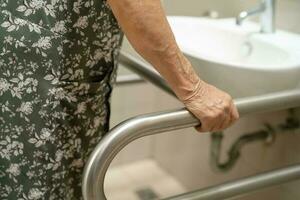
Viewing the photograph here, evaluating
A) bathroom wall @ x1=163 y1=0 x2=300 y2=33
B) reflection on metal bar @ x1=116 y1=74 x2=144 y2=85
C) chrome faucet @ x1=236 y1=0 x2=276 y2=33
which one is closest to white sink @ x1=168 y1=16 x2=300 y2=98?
chrome faucet @ x1=236 y1=0 x2=276 y2=33

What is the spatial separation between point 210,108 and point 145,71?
343mm

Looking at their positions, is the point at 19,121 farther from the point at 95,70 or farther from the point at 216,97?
the point at 216,97

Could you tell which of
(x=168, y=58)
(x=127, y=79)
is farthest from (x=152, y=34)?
(x=127, y=79)

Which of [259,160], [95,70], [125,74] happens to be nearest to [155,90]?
[125,74]

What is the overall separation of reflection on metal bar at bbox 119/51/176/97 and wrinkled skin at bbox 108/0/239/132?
0.75 feet

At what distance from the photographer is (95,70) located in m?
0.70

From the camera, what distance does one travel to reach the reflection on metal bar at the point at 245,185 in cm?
69

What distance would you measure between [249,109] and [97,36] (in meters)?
0.30

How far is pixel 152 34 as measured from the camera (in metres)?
0.55

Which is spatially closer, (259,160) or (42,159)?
(42,159)

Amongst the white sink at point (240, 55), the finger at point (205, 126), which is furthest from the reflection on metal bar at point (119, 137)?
the white sink at point (240, 55)

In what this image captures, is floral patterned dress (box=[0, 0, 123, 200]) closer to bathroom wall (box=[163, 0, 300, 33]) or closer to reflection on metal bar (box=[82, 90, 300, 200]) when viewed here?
reflection on metal bar (box=[82, 90, 300, 200])

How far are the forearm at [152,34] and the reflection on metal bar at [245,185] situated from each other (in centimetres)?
22

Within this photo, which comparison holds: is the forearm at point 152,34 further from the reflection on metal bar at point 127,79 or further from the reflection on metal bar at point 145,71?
the reflection on metal bar at point 127,79
